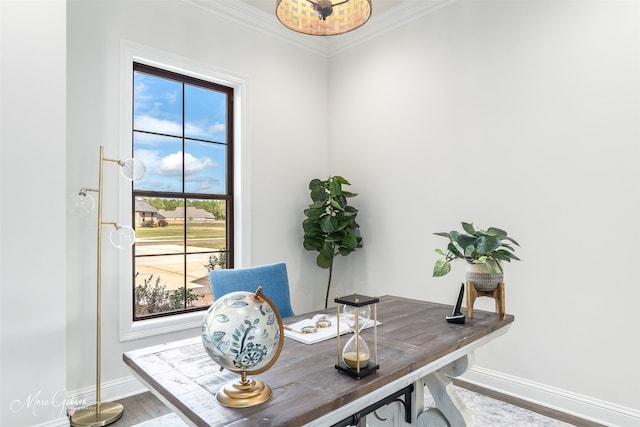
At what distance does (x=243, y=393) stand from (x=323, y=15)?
1.68m

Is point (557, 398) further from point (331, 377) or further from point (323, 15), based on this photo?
point (323, 15)

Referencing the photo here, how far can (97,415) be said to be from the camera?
7.65 feet

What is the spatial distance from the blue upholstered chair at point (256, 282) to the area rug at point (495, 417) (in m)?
0.89

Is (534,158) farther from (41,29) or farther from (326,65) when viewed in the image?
(41,29)

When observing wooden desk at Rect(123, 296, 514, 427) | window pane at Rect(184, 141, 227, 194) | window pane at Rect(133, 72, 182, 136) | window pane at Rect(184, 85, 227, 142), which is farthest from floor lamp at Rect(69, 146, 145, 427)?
wooden desk at Rect(123, 296, 514, 427)

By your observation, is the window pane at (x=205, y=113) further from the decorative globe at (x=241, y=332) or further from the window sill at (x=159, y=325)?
the decorative globe at (x=241, y=332)

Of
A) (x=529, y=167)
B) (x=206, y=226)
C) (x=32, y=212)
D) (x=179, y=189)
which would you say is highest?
(x=529, y=167)

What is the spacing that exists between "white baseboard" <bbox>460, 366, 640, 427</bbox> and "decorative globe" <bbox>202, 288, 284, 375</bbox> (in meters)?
2.37

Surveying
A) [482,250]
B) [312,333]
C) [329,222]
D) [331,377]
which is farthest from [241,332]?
[329,222]

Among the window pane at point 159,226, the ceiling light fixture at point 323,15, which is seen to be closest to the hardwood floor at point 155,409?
the window pane at point 159,226

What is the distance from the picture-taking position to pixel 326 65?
4.13 meters

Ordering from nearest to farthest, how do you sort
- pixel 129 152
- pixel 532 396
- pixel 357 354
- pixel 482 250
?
pixel 357 354, pixel 482 250, pixel 532 396, pixel 129 152

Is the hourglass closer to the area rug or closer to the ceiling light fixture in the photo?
the ceiling light fixture

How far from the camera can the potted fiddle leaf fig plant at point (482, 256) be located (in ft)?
5.75
